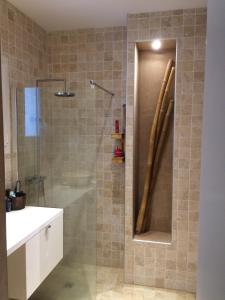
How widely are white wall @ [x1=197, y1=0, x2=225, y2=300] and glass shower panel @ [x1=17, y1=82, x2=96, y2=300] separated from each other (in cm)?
165

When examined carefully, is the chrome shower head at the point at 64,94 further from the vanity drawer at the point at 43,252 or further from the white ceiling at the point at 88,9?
the vanity drawer at the point at 43,252

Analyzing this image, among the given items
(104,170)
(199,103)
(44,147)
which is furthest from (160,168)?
(44,147)

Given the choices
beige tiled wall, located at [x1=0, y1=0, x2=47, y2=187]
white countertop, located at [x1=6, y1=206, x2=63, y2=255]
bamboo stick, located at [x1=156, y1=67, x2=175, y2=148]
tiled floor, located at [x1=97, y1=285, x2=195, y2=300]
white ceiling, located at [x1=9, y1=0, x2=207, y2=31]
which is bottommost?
tiled floor, located at [x1=97, y1=285, x2=195, y2=300]

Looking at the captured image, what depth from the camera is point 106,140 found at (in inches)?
104

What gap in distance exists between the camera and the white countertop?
149 centimetres

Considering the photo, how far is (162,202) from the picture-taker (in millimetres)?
2654

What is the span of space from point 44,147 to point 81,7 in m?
1.26

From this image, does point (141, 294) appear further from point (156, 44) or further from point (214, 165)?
point (156, 44)

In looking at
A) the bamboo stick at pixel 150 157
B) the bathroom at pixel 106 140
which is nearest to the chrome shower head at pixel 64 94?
the bathroom at pixel 106 140

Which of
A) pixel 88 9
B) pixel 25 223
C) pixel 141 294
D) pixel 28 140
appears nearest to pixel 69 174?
pixel 28 140

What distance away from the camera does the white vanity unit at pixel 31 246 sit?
155 cm

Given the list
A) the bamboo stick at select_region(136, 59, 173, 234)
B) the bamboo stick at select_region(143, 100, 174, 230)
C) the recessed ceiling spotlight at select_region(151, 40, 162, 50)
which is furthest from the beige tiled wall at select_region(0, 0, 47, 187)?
the bamboo stick at select_region(143, 100, 174, 230)

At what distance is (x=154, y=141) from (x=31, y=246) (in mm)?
1508

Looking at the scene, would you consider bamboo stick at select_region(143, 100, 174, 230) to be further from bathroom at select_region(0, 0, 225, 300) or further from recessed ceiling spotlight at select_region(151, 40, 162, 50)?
recessed ceiling spotlight at select_region(151, 40, 162, 50)
